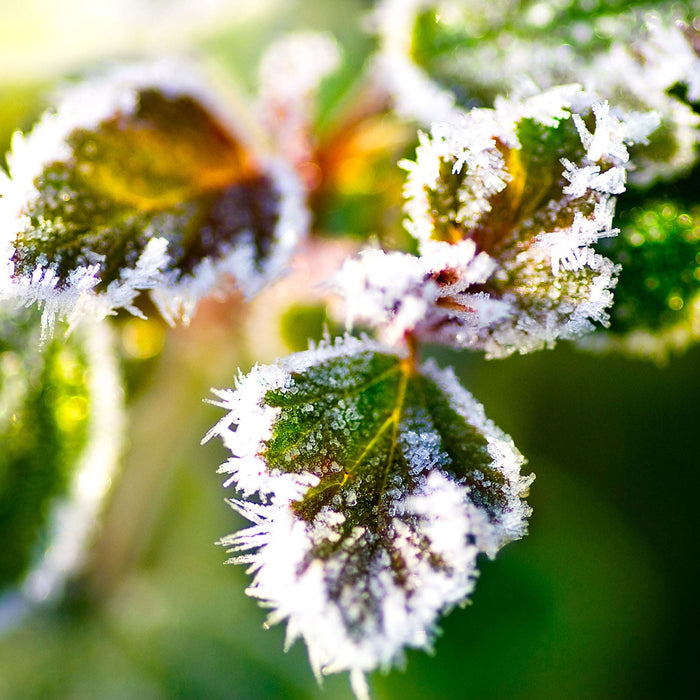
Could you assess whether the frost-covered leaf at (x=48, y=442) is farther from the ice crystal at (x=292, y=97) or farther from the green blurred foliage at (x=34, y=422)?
the ice crystal at (x=292, y=97)

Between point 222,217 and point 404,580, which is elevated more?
point 222,217

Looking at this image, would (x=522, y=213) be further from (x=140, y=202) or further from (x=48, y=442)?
(x=48, y=442)

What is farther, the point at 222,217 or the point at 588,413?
the point at 588,413

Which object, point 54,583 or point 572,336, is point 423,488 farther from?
point 54,583

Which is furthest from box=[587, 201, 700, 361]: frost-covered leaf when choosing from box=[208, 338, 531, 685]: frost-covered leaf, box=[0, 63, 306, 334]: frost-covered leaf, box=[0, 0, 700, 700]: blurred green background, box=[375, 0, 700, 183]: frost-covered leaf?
box=[0, 0, 700, 700]: blurred green background

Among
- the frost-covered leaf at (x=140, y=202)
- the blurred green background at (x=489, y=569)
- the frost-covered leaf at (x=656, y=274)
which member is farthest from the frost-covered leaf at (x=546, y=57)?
the blurred green background at (x=489, y=569)

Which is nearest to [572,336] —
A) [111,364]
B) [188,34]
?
[111,364]
